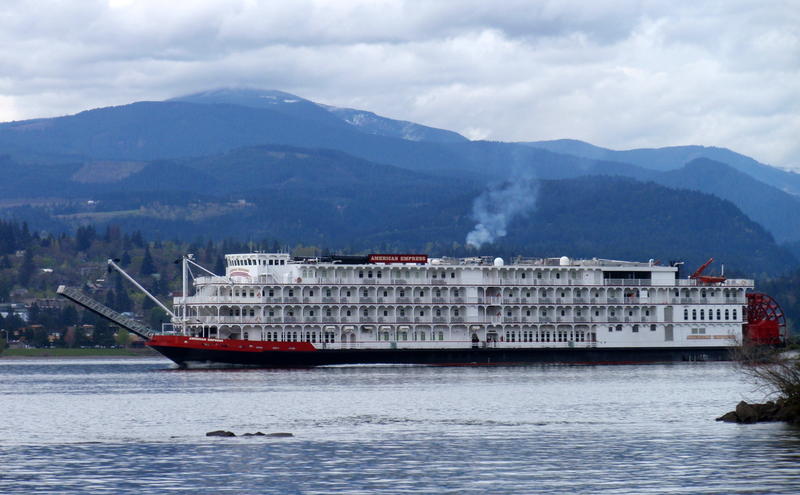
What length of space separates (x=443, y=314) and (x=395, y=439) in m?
47.5

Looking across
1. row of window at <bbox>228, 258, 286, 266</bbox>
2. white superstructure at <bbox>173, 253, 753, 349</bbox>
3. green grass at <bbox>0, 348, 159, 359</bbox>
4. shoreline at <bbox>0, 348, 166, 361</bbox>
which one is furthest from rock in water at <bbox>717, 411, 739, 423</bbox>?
green grass at <bbox>0, 348, 159, 359</bbox>

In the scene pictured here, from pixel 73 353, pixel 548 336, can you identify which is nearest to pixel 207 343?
pixel 548 336

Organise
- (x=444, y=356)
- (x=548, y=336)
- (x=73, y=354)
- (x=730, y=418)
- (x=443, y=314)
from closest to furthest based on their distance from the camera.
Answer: (x=730, y=418), (x=444, y=356), (x=443, y=314), (x=548, y=336), (x=73, y=354)

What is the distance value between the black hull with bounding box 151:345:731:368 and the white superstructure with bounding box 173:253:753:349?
0.62 meters

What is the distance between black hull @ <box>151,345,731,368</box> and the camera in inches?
3381

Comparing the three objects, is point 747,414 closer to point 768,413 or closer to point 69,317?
point 768,413

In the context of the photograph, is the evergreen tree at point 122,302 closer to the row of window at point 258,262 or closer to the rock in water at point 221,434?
the row of window at point 258,262

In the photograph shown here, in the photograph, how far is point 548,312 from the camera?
9412 cm

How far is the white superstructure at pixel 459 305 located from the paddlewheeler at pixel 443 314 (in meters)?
Result: 0.06

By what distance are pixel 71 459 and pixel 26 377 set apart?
5100 centimetres

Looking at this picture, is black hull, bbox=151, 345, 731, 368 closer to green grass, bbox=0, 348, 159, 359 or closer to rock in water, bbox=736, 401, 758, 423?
rock in water, bbox=736, 401, 758, 423

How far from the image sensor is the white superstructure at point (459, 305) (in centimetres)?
8850

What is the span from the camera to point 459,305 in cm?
9200

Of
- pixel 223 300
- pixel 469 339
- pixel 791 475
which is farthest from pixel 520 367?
pixel 791 475
